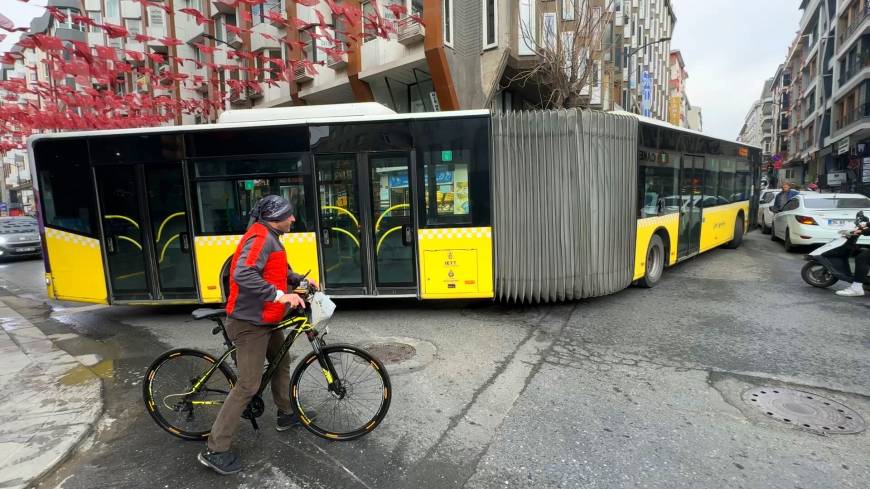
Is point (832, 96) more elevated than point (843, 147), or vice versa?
point (832, 96)

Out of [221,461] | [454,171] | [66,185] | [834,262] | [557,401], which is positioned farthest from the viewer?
[834,262]

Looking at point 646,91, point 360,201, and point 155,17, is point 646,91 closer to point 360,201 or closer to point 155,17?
point 155,17

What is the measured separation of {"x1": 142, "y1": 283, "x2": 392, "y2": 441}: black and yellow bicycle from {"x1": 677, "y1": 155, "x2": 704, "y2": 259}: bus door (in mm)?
7821

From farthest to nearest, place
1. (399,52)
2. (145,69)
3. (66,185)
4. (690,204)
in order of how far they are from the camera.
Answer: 1. (399,52)
2. (145,69)
3. (690,204)
4. (66,185)

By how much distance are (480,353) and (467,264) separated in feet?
5.50

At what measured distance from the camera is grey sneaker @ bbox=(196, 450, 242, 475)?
2.93 m

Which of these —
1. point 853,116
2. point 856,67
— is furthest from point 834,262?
point 856,67

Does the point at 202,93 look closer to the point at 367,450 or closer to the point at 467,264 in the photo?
the point at 467,264

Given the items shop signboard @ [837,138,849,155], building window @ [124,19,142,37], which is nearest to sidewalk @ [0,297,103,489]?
building window @ [124,19,142,37]

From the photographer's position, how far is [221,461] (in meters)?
2.95

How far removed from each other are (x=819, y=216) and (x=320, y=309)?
1254 cm

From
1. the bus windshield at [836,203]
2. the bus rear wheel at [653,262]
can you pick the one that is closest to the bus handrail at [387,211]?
the bus rear wheel at [653,262]

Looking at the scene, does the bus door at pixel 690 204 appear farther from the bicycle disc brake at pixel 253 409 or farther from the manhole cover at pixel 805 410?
the bicycle disc brake at pixel 253 409

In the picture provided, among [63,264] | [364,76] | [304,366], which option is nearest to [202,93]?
[364,76]
